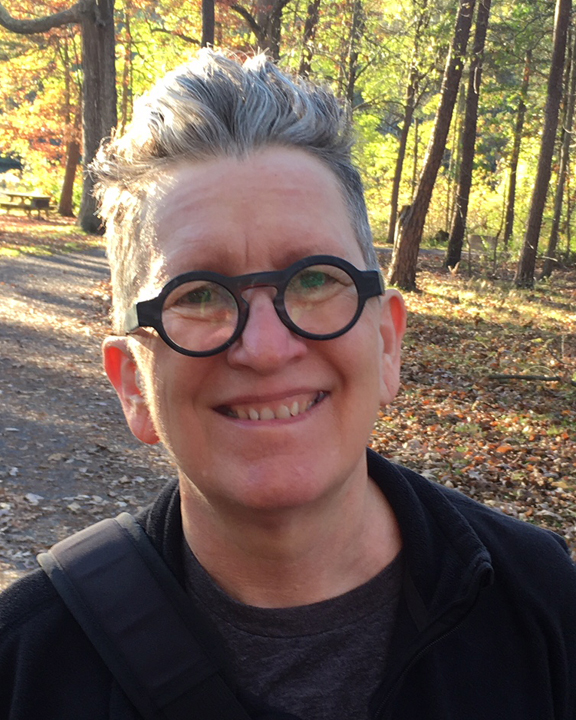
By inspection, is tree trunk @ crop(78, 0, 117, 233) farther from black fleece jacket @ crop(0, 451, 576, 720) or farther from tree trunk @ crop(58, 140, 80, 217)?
black fleece jacket @ crop(0, 451, 576, 720)

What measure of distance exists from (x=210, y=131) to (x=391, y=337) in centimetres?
75

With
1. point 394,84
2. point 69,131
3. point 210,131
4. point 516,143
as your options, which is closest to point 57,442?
point 210,131

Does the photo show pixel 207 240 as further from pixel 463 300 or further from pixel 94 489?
pixel 463 300

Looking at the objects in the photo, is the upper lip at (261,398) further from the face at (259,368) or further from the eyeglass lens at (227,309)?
the eyeglass lens at (227,309)

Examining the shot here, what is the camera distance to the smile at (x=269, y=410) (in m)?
1.72

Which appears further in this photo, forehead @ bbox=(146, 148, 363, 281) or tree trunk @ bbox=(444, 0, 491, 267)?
tree trunk @ bbox=(444, 0, 491, 267)

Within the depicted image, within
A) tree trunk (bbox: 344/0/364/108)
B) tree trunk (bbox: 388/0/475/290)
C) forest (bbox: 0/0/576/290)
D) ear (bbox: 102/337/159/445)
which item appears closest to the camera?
ear (bbox: 102/337/159/445)

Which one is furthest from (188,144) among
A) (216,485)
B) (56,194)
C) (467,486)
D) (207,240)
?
(56,194)

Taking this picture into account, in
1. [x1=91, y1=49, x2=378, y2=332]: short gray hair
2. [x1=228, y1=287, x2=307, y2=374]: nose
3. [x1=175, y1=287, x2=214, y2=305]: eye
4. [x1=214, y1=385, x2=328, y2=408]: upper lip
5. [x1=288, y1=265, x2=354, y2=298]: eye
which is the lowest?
[x1=214, y1=385, x2=328, y2=408]: upper lip

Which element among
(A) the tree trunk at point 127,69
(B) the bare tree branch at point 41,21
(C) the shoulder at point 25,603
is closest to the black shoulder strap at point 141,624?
(C) the shoulder at point 25,603

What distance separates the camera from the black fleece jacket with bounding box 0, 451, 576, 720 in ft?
5.63

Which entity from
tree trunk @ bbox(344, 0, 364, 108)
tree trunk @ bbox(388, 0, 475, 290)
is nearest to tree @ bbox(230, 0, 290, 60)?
tree trunk @ bbox(344, 0, 364, 108)

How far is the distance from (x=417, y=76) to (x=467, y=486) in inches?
868

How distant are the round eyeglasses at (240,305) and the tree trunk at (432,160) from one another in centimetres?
1610
